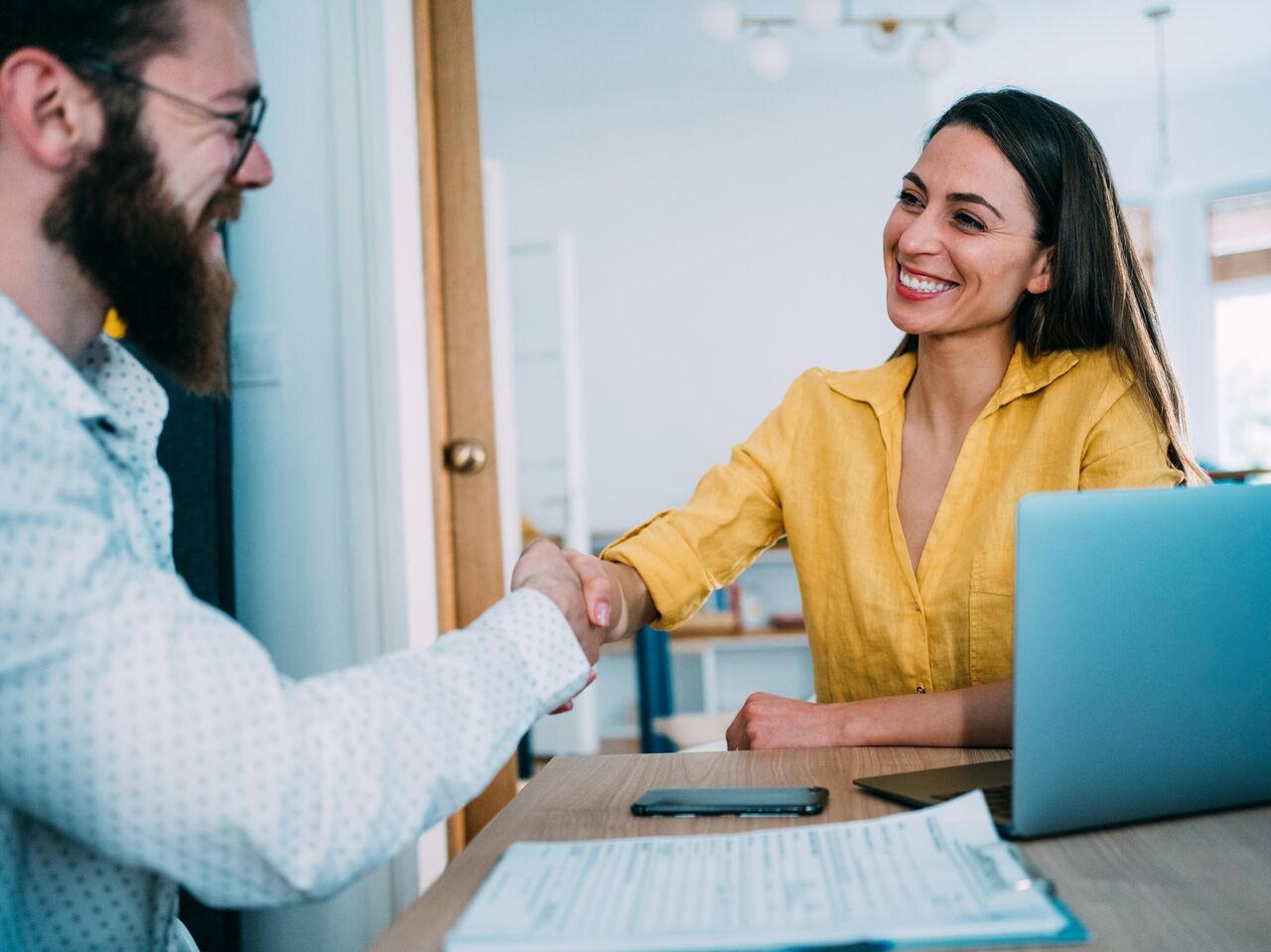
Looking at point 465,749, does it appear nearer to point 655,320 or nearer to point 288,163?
point 288,163

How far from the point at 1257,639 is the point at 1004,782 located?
233 millimetres

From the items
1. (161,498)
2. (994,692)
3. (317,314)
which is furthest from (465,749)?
(317,314)

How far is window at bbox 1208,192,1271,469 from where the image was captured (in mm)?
6203

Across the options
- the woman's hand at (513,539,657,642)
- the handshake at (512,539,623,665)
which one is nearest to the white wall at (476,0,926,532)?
the woman's hand at (513,539,657,642)

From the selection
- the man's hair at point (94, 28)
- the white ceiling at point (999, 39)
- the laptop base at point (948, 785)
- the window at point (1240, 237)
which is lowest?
the laptop base at point (948, 785)

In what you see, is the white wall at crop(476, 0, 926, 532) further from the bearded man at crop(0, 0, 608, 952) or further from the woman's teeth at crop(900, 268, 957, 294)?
the bearded man at crop(0, 0, 608, 952)

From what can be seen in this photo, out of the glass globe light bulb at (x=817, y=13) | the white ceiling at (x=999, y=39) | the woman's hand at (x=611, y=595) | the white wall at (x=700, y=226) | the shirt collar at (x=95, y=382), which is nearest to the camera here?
the shirt collar at (x=95, y=382)

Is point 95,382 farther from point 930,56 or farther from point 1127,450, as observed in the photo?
point 930,56

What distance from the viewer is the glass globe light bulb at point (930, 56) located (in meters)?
3.80

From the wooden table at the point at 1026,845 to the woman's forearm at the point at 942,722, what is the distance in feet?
0.14

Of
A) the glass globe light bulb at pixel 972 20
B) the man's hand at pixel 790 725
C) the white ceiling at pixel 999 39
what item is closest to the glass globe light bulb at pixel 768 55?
the glass globe light bulb at pixel 972 20

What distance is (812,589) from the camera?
1.56 metres

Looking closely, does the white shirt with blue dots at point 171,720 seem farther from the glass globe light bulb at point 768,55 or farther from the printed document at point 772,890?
the glass globe light bulb at point 768,55

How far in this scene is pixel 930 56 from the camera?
3.80 metres
